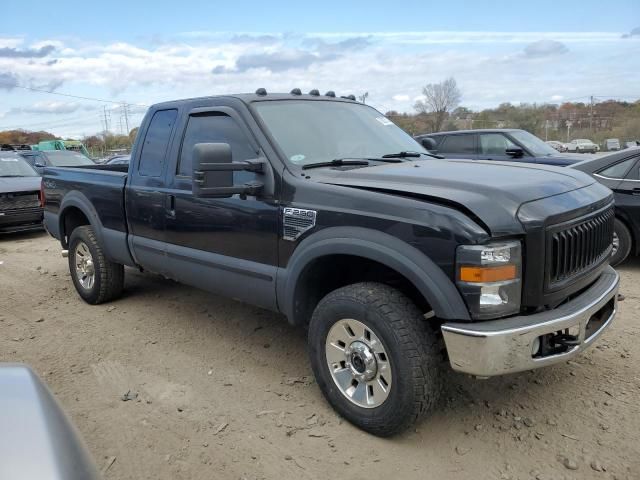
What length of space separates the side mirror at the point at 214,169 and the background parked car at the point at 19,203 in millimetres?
7930

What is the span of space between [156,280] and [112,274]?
1133 millimetres

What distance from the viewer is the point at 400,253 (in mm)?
2854

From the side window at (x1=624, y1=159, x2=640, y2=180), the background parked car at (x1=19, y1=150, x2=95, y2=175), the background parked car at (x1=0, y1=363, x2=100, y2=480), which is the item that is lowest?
the background parked car at (x1=0, y1=363, x2=100, y2=480)

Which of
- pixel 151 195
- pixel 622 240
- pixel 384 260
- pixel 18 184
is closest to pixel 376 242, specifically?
pixel 384 260

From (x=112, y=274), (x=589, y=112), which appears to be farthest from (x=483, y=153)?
(x=589, y=112)

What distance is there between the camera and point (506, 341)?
2.61m

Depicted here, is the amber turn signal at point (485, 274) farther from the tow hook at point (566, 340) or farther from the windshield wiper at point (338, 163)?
the windshield wiper at point (338, 163)

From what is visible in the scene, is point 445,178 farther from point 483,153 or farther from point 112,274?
point 483,153

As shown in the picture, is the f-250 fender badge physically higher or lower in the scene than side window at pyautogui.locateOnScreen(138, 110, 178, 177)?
lower

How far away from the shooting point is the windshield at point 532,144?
932 cm

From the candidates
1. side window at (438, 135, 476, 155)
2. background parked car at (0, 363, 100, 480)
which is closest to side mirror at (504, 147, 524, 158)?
side window at (438, 135, 476, 155)

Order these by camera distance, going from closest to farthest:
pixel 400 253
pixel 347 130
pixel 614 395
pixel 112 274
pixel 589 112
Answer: pixel 400 253 < pixel 614 395 < pixel 347 130 < pixel 112 274 < pixel 589 112

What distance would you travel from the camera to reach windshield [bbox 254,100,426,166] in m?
3.76

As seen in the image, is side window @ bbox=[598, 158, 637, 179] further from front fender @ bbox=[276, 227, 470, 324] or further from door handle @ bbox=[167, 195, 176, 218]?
door handle @ bbox=[167, 195, 176, 218]
